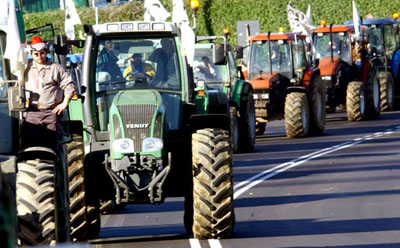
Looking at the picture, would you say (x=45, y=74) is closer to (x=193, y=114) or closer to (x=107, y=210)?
(x=193, y=114)

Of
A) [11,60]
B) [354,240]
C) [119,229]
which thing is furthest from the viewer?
[119,229]

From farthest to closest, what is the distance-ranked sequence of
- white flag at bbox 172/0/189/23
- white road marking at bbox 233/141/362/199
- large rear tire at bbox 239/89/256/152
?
large rear tire at bbox 239/89/256/152 → white road marking at bbox 233/141/362/199 → white flag at bbox 172/0/189/23

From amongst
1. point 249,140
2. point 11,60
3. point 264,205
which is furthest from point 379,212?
point 249,140

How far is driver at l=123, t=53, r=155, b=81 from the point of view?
490 inches

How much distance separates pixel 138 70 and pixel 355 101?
Result: 1950cm

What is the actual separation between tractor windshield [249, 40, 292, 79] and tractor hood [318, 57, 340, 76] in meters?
3.19

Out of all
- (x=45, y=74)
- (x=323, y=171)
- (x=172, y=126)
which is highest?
(x=45, y=74)

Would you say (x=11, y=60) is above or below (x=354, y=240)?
above

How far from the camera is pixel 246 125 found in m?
24.7

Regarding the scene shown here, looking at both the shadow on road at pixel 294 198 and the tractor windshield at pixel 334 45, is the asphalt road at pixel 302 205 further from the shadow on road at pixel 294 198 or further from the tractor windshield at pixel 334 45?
the tractor windshield at pixel 334 45

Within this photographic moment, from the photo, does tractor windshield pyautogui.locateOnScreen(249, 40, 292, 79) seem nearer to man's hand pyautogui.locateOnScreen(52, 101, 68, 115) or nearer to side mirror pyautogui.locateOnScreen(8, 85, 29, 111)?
man's hand pyautogui.locateOnScreen(52, 101, 68, 115)

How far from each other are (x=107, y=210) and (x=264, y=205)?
7.28 ft

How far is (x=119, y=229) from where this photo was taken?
13703 millimetres

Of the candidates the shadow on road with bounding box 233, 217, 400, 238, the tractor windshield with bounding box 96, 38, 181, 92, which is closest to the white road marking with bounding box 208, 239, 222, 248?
the shadow on road with bounding box 233, 217, 400, 238
